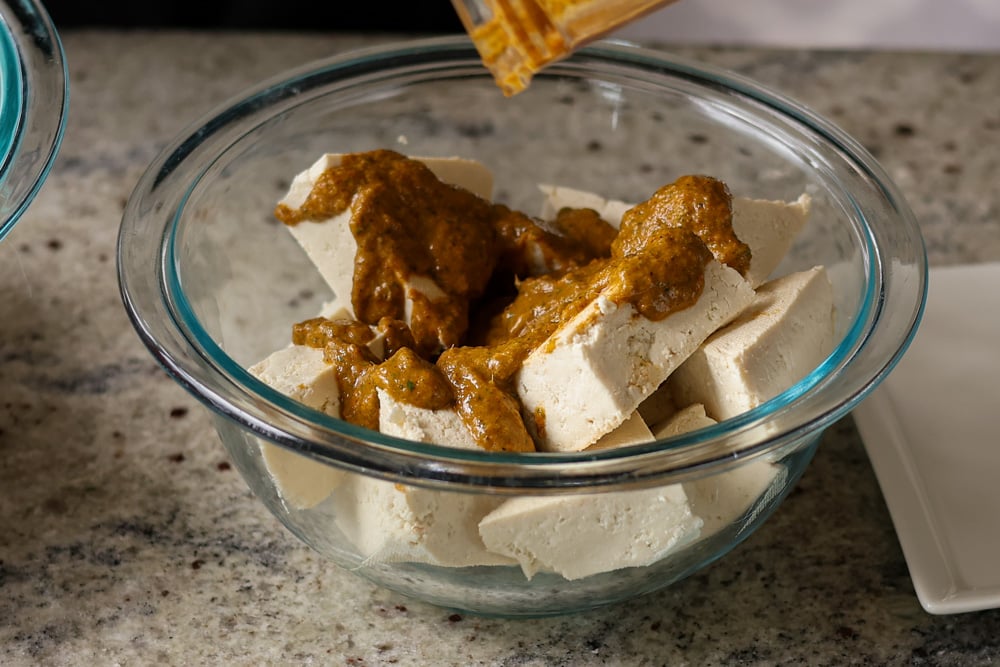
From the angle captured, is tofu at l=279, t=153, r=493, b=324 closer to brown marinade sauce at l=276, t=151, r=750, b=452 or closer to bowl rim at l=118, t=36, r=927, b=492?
brown marinade sauce at l=276, t=151, r=750, b=452

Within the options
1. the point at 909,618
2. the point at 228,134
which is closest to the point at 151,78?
the point at 228,134

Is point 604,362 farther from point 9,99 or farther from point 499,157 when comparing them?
point 499,157

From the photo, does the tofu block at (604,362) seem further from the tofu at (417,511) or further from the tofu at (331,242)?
the tofu at (331,242)

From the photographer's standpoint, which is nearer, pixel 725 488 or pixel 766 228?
pixel 725 488

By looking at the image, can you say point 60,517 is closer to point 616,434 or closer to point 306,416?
point 306,416

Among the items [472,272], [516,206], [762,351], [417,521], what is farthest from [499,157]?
[417,521]

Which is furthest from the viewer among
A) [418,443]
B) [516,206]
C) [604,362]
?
[516,206]

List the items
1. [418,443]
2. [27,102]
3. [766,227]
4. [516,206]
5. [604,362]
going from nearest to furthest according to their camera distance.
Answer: [418,443] < [604,362] < [27,102] < [766,227] < [516,206]
